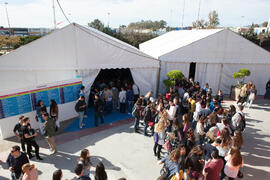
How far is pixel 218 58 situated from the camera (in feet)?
35.8

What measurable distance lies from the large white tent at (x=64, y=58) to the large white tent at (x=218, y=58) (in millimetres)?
2968

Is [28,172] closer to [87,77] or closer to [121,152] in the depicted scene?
[121,152]

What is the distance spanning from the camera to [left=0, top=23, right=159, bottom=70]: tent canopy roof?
6.73 metres

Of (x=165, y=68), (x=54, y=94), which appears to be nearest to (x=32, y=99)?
(x=54, y=94)

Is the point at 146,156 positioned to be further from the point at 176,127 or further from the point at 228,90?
the point at 228,90

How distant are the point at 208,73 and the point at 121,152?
7.96 m

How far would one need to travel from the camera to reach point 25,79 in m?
7.73

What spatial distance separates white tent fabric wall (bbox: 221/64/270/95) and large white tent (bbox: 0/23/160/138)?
6.16 meters

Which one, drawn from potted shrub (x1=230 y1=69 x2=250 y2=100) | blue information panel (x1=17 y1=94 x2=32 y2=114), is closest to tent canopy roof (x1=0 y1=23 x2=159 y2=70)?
blue information panel (x1=17 y1=94 x2=32 y2=114)

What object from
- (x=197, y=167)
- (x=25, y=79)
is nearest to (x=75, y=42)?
(x=25, y=79)

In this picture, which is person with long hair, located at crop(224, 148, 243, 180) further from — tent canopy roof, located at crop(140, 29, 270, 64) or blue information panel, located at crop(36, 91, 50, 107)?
tent canopy roof, located at crop(140, 29, 270, 64)

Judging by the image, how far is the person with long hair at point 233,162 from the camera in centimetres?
369

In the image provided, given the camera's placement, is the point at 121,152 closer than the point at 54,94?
Yes

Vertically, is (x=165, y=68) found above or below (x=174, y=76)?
above
